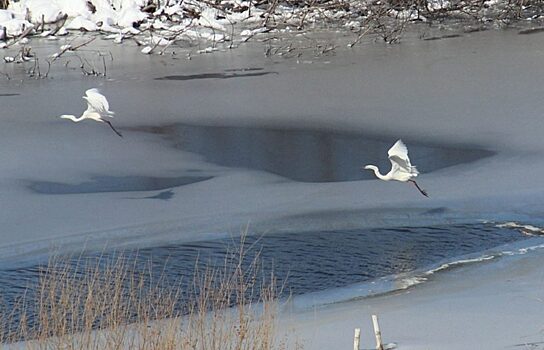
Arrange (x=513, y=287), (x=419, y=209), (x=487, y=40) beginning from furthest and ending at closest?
1. (x=487, y=40)
2. (x=419, y=209)
3. (x=513, y=287)

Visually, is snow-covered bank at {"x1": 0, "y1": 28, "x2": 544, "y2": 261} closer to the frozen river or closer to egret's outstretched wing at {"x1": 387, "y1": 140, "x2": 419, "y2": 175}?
the frozen river

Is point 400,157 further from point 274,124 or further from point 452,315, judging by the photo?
point 274,124

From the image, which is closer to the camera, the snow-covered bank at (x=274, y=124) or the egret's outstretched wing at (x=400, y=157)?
the egret's outstretched wing at (x=400, y=157)

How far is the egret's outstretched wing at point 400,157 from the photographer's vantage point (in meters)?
5.87

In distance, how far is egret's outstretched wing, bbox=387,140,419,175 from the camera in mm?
5871

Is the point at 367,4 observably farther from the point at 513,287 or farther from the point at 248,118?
the point at 513,287

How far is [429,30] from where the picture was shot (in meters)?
13.8

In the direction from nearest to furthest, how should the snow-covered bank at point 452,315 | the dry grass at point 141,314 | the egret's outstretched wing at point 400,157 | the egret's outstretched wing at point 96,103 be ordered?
1. the dry grass at point 141,314
2. the snow-covered bank at point 452,315
3. the egret's outstretched wing at point 400,157
4. the egret's outstretched wing at point 96,103

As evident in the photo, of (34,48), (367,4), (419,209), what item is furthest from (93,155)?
(367,4)

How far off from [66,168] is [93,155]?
1.35ft

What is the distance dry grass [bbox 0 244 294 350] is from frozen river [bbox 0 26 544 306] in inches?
23.0

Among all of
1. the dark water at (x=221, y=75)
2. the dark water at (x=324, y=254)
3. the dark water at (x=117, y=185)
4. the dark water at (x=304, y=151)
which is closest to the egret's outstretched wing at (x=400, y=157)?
the dark water at (x=324, y=254)

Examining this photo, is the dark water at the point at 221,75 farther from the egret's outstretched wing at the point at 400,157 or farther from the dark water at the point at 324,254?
the egret's outstretched wing at the point at 400,157

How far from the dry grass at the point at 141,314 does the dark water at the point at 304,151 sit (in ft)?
6.35
